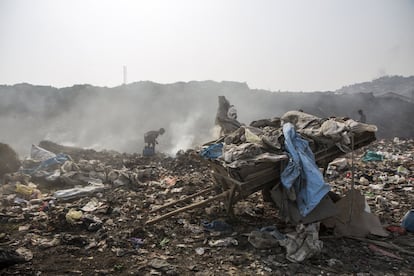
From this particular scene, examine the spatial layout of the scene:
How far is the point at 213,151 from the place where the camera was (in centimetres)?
391

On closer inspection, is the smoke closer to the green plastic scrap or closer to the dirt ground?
the green plastic scrap

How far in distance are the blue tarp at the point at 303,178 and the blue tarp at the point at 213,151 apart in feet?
3.06

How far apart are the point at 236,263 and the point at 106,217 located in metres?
2.32

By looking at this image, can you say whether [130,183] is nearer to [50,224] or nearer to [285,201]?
[50,224]

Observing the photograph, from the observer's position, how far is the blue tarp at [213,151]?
152 inches

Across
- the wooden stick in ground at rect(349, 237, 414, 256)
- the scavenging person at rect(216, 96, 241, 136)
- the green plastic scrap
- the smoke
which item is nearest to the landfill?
the wooden stick in ground at rect(349, 237, 414, 256)

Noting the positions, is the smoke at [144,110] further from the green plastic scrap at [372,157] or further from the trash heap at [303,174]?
the trash heap at [303,174]

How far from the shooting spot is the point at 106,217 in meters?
4.34

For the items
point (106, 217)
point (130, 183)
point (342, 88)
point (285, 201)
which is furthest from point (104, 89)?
point (342, 88)

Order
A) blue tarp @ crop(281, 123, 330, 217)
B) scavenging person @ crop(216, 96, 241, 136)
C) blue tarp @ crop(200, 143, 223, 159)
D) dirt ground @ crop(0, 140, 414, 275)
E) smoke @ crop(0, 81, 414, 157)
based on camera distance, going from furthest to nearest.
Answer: smoke @ crop(0, 81, 414, 157) < scavenging person @ crop(216, 96, 241, 136) < blue tarp @ crop(200, 143, 223, 159) < blue tarp @ crop(281, 123, 330, 217) < dirt ground @ crop(0, 140, 414, 275)

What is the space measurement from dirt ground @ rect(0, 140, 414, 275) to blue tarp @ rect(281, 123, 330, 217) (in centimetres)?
57

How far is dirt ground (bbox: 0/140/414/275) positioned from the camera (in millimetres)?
2869

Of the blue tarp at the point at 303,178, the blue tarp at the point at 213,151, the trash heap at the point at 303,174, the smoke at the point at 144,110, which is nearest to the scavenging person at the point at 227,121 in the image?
the blue tarp at the point at 213,151

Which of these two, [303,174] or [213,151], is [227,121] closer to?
[213,151]
